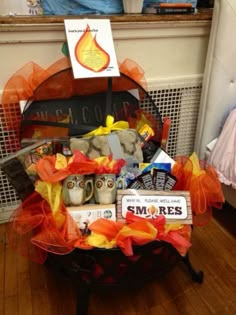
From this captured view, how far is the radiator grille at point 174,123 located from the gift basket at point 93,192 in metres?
0.11

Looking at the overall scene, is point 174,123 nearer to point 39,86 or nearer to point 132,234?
point 39,86

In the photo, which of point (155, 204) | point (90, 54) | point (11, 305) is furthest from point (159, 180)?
point (11, 305)

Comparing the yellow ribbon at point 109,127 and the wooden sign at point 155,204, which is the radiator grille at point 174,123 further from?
the wooden sign at point 155,204

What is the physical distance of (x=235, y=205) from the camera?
119cm

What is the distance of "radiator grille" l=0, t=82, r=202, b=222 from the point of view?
1.10 metres

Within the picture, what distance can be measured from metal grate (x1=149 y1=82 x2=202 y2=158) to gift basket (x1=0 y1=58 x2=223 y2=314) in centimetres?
27

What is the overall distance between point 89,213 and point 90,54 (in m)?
0.55

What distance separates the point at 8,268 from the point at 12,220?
348 mm

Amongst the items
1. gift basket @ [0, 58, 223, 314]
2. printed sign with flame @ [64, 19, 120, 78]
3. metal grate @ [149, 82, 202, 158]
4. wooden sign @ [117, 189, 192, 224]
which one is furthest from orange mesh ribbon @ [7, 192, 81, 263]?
metal grate @ [149, 82, 202, 158]

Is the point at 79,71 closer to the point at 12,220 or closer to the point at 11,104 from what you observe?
the point at 11,104

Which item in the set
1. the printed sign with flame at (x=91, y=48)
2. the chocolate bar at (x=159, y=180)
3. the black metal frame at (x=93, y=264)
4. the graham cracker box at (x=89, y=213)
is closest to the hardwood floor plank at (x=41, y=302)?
the black metal frame at (x=93, y=264)

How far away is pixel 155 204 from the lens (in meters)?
0.79

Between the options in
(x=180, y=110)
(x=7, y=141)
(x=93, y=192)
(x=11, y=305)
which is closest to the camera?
(x=93, y=192)

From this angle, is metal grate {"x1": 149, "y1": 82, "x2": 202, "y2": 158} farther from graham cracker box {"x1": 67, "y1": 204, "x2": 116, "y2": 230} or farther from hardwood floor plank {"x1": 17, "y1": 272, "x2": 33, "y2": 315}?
hardwood floor plank {"x1": 17, "y1": 272, "x2": 33, "y2": 315}
